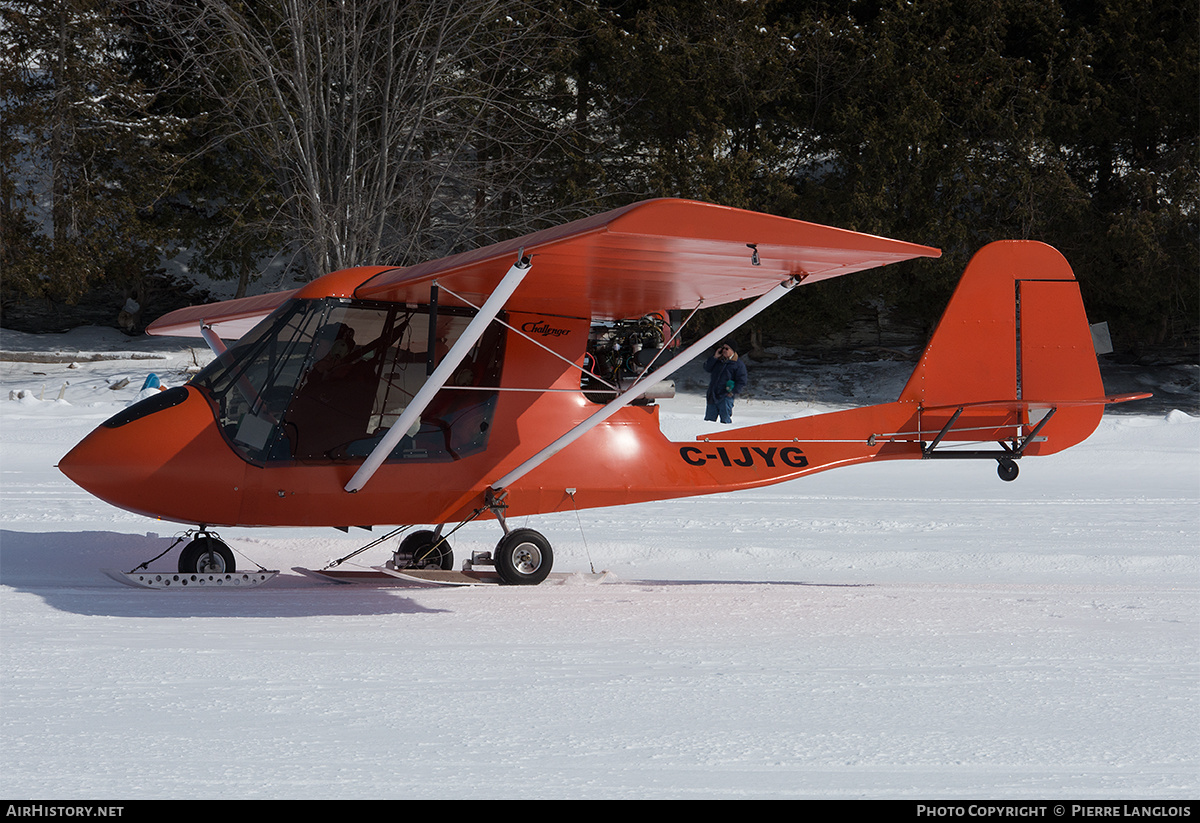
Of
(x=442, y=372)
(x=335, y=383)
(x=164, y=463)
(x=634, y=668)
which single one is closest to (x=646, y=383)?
(x=442, y=372)

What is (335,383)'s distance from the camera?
6.28 metres

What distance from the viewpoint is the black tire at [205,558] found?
21.4 ft

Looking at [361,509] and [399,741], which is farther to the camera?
[361,509]

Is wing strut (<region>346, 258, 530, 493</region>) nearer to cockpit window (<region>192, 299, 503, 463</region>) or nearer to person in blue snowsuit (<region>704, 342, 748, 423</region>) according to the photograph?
cockpit window (<region>192, 299, 503, 463</region>)

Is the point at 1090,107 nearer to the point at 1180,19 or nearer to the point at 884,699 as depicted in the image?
the point at 1180,19

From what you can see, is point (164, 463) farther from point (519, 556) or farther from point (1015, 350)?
point (1015, 350)

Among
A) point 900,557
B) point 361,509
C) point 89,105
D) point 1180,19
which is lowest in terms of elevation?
point 900,557

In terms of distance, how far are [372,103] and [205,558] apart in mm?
16636

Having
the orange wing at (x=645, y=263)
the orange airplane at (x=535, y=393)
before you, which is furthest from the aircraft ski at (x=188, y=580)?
the orange wing at (x=645, y=263)

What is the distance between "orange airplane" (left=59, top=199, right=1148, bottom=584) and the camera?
5.86 meters

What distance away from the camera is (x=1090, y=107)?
23812 mm

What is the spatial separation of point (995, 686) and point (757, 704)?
102cm

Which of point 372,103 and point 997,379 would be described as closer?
point 997,379

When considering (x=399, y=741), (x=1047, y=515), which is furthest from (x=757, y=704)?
(x=1047, y=515)
